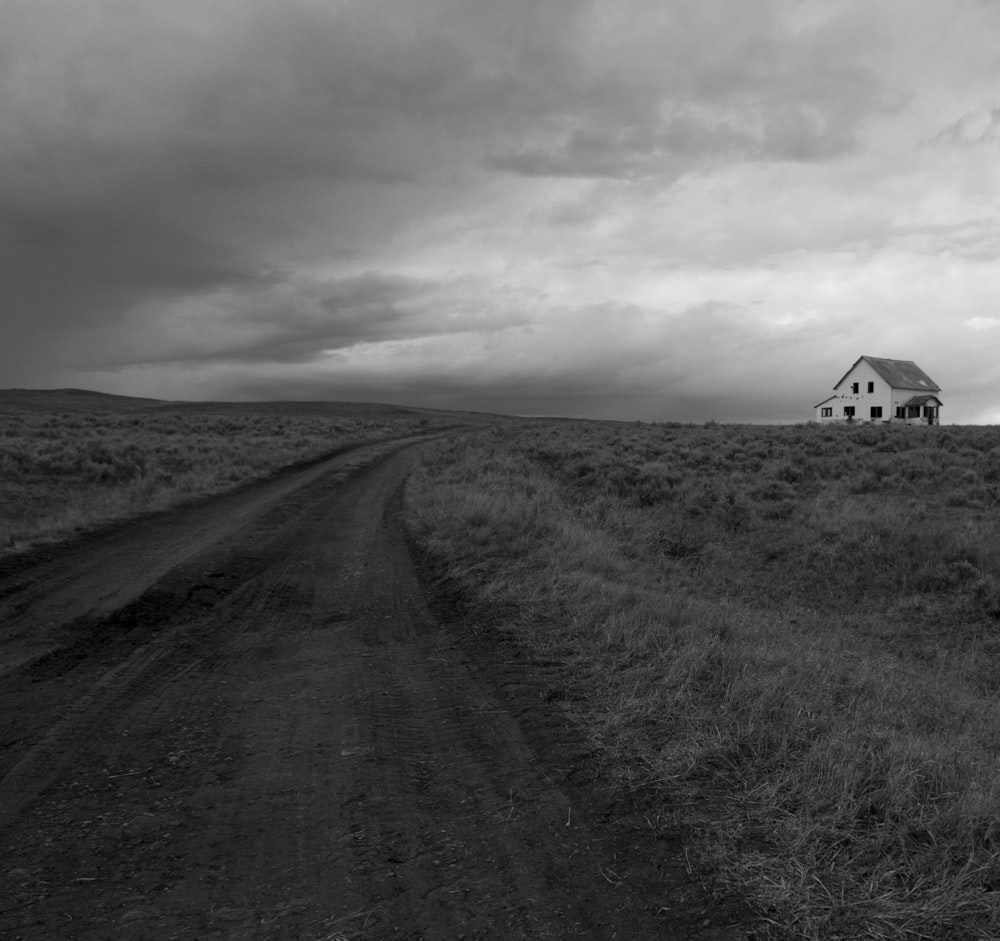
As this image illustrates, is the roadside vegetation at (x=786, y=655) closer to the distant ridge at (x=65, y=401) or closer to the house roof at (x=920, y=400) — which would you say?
the house roof at (x=920, y=400)

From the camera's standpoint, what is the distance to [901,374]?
237ft

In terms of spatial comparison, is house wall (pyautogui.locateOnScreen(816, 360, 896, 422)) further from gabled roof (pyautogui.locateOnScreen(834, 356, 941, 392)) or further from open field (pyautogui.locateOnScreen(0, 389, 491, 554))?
open field (pyautogui.locateOnScreen(0, 389, 491, 554))

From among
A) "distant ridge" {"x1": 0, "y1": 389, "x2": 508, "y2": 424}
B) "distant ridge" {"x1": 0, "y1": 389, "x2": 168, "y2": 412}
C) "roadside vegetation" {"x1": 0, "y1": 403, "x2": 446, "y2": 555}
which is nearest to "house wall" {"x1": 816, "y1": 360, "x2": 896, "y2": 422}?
"distant ridge" {"x1": 0, "y1": 389, "x2": 508, "y2": 424}

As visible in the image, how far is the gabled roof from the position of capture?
70.2m

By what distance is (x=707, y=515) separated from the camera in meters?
18.8

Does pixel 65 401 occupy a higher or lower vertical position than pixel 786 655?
higher

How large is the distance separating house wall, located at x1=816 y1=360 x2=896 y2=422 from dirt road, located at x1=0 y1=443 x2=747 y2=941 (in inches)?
2706

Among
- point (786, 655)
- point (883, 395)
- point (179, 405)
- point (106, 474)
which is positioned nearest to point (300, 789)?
point (786, 655)

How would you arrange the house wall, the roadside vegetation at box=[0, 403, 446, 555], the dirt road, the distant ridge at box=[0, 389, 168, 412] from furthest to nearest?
1. the distant ridge at box=[0, 389, 168, 412]
2. the house wall
3. the roadside vegetation at box=[0, 403, 446, 555]
4. the dirt road

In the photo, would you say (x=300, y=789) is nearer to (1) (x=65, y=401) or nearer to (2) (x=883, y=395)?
(2) (x=883, y=395)

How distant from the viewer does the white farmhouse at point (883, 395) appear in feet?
228

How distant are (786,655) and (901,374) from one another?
7563cm

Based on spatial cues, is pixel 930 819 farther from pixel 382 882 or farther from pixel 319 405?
pixel 319 405

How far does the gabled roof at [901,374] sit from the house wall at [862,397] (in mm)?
418
